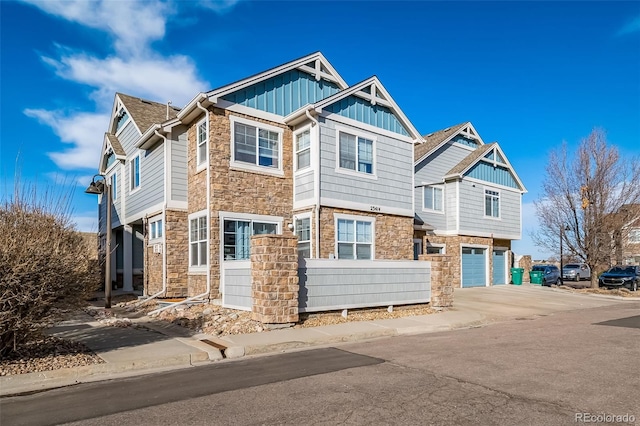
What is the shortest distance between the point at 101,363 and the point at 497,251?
958 inches

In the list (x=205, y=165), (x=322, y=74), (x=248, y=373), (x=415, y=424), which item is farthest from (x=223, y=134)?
(x=415, y=424)

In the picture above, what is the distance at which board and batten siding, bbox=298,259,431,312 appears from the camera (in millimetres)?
12109

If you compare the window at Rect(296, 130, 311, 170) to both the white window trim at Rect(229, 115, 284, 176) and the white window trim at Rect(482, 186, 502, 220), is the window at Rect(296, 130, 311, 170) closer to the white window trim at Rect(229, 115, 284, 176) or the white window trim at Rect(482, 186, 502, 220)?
the white window trim at Rect(229, 115, 284, 176)

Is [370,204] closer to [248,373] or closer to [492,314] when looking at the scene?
[492,314]

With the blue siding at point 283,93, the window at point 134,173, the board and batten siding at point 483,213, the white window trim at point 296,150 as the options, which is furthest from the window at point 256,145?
the board and batten siding at point 483,213

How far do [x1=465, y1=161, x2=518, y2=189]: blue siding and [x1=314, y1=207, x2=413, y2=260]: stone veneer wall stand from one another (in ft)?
27.6

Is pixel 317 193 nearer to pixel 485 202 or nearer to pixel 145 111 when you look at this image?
pixel 145 111

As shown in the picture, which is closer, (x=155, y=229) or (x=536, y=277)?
(x=155, y=229)

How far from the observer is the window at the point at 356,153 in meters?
16.2

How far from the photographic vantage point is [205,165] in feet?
48.0

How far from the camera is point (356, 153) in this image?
1661 centimetres

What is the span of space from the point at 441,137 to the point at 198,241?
15.8m

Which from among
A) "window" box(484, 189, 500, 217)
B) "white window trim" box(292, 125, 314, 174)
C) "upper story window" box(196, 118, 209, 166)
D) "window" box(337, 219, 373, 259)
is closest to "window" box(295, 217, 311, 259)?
"window" box(337, 219, 373, 259)

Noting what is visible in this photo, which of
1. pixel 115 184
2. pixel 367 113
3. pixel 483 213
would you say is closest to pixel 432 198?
pixel 483 213
